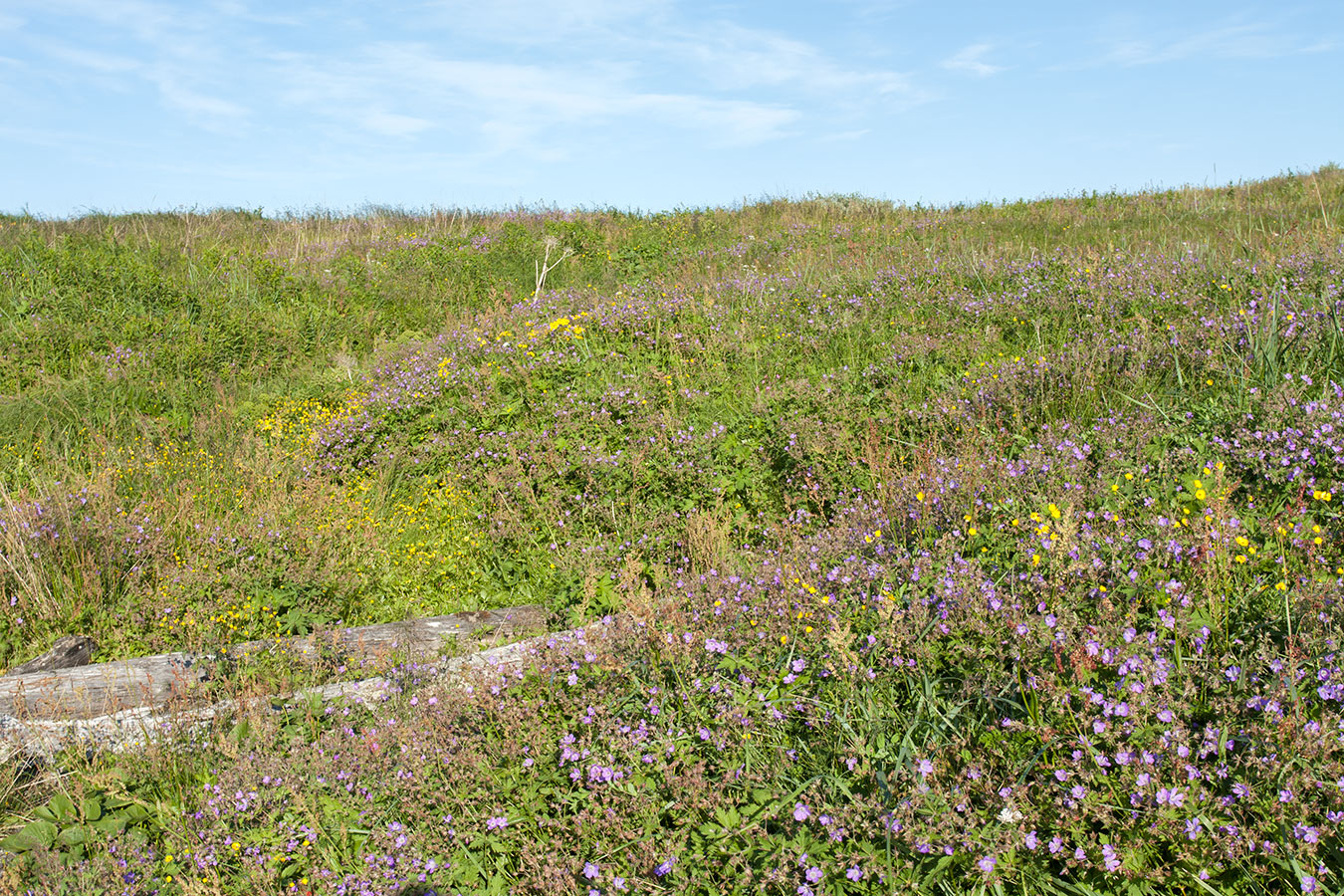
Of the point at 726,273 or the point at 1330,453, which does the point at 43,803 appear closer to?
the point at 1330,453

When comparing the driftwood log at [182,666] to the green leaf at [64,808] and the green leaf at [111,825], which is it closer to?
the green leaf at [64,808]

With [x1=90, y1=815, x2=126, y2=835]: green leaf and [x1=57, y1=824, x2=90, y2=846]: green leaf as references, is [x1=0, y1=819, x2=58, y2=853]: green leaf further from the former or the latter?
[x1=90, y1=815, x2=126, y2=835]: green leaf

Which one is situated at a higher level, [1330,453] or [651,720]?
[1330,453]

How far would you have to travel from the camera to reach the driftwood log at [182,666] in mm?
4027

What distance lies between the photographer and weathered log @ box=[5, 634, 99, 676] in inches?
176

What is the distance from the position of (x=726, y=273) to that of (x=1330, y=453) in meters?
8.74

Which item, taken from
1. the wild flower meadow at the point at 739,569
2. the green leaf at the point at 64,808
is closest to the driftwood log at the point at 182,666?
the wild flower meadow at the point at 739,569

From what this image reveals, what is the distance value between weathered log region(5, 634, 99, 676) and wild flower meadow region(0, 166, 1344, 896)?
16 centimetres

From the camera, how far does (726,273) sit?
11680 millimetres

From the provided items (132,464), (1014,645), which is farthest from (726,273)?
(1014,645)

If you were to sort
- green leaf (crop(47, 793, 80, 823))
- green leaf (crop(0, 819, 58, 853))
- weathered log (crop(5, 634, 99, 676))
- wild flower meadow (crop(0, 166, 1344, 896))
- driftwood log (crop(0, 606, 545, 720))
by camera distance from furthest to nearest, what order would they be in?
weathered log (crop(5, 634, 99, 676)), driftwood log (crop(0, 606, 545, 720)), green leaf (crop(47, 793, 80, 823)), green leaf (crop(0, 819, 58, 853)), wild flower meadow (crop(0, 166, 1344, 896))

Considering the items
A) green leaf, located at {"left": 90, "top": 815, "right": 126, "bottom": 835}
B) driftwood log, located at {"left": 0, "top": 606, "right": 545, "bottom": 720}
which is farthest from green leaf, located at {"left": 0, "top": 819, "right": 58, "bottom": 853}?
driftwood log, located at {"left": 0, "top": 606, "right": 545, "bottom": 720}

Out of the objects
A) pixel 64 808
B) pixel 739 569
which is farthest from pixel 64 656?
pixel 739 569

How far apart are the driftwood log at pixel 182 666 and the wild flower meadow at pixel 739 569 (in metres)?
0.29
